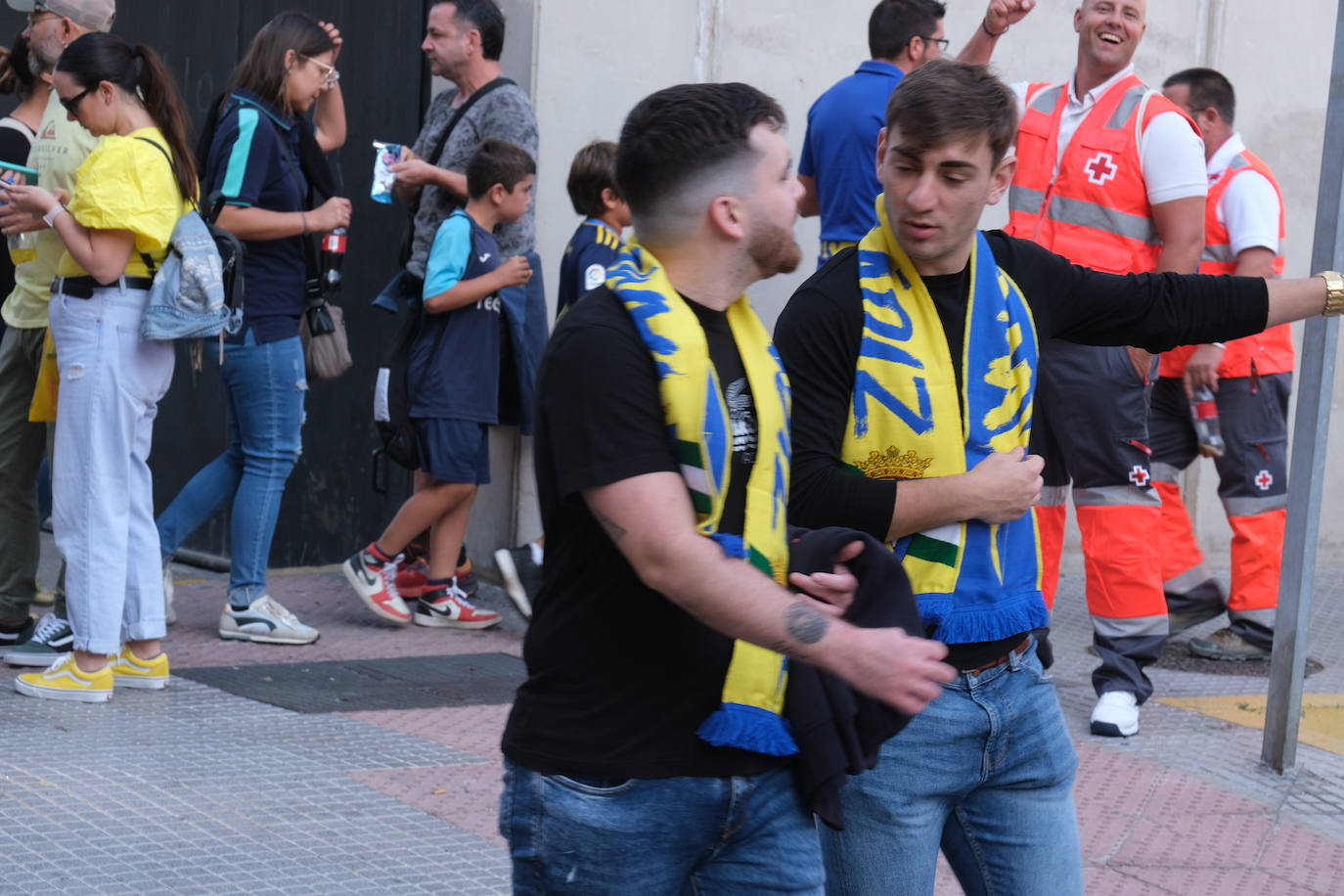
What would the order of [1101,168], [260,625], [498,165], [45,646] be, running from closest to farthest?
[1101,168] → [45,646] → [260,625] → [498,165]

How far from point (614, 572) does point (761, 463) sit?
0.26m

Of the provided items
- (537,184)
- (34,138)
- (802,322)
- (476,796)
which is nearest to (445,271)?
(537,184)

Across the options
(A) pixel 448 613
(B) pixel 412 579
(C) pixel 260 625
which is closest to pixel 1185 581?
(A) pixel 448 613

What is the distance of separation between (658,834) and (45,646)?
4.28 metres

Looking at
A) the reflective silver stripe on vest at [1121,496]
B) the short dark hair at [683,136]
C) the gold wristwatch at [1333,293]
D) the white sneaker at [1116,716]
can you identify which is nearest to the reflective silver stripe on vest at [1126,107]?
the reflective silver stripe on vest at [1121,496]

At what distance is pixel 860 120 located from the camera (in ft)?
21.9

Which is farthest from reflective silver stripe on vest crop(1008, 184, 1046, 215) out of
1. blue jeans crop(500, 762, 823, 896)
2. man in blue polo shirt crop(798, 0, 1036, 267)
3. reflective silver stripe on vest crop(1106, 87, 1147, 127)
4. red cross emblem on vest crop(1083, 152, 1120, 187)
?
blue jeans crop(500, 762, 823, 896)

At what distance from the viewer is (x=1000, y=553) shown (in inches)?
117

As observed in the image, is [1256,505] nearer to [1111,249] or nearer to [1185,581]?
A: [1185,581]

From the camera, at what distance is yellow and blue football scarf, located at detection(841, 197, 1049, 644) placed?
2.91m

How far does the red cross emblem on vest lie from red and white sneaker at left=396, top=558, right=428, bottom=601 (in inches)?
128

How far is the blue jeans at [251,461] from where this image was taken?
654 centimetres

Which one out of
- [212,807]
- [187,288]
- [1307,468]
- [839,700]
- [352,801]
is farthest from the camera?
[187,288]

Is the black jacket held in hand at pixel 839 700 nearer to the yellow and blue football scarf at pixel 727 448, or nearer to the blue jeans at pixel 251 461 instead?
the yellow and blue football scarf at pixel 727 448
